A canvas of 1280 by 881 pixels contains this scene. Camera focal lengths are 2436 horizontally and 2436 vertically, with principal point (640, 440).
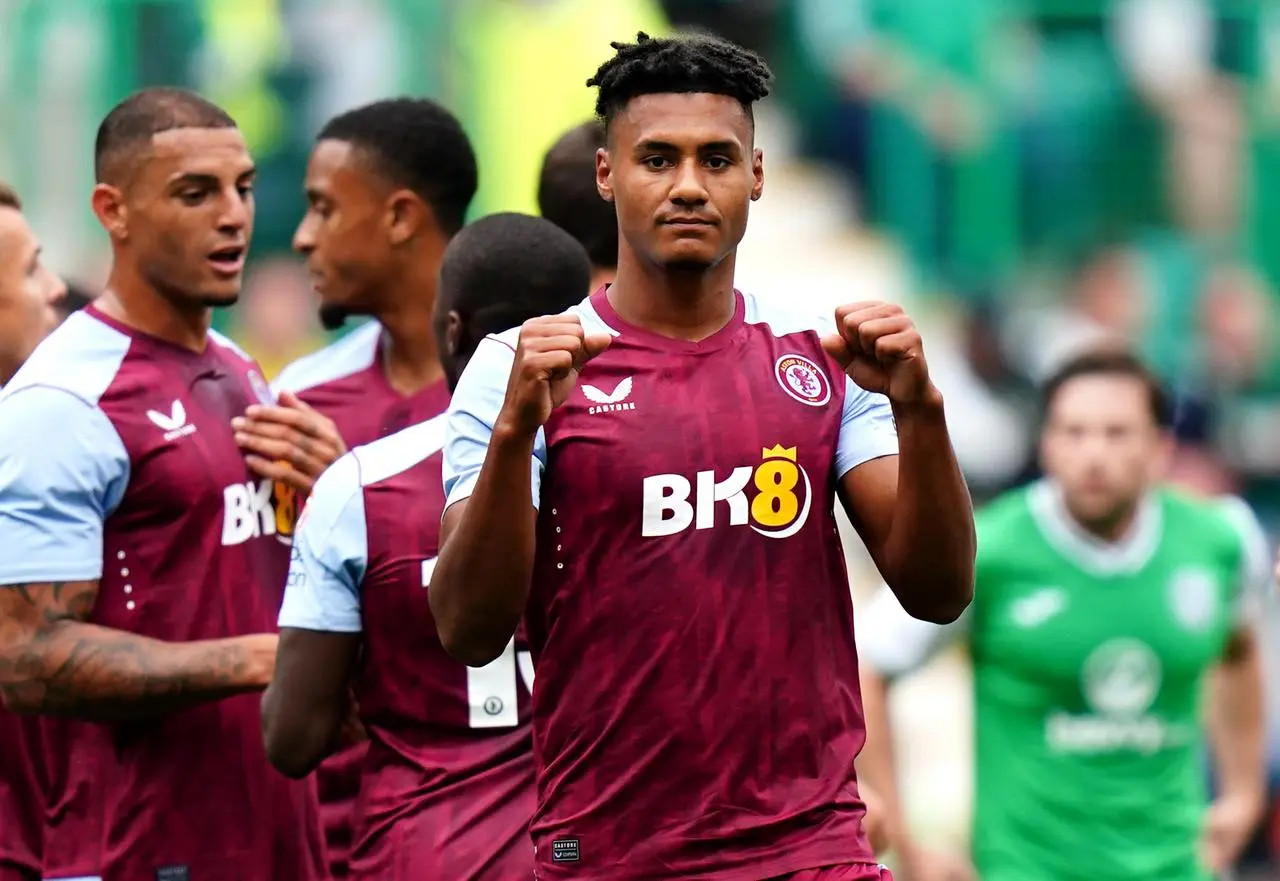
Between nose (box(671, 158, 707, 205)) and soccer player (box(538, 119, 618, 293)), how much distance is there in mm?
1854

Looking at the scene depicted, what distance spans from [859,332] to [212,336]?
234 cm

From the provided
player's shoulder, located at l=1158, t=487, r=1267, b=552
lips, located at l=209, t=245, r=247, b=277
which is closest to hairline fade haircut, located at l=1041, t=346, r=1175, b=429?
player's shoulder, located at l=1158, t=487, r=1267, b=552


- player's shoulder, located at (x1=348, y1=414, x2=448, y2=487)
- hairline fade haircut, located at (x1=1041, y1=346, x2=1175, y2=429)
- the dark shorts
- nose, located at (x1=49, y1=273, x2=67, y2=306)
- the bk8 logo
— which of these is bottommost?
the dark shorts

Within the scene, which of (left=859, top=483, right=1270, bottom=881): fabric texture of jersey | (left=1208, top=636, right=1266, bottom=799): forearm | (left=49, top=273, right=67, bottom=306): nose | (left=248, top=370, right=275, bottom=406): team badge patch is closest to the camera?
(left=248, top=370, right=275, bottom=406): team badge patch

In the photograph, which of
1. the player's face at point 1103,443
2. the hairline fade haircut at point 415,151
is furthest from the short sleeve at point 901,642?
the hairline fade haircut at point 415,151

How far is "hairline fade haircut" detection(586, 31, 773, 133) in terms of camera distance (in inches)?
175

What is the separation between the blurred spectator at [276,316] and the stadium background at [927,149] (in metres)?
0.02

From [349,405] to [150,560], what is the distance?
1.13m

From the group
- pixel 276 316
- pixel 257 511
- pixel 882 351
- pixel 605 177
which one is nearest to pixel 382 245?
pixel 257 511

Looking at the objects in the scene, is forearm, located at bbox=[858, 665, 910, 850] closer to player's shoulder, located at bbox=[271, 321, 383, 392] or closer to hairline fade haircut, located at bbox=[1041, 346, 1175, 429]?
hairline fade haircut, located at bbox=[1041, 346, 1175, 429]

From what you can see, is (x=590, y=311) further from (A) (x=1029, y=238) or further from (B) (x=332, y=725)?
(A) (x=1029, y=238)

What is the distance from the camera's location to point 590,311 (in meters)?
4.54

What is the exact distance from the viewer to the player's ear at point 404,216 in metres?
6.48

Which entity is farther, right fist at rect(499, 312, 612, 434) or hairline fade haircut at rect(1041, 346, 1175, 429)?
hairline fade haircut at rect(1041, 346, 1175, 429)
